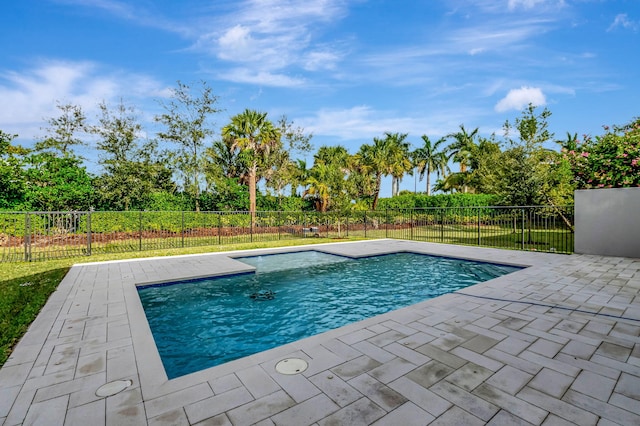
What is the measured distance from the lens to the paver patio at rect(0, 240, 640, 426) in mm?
2078

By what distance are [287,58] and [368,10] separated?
4.38 metres

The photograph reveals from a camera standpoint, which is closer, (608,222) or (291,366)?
(291,366)

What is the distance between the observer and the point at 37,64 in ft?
36.4

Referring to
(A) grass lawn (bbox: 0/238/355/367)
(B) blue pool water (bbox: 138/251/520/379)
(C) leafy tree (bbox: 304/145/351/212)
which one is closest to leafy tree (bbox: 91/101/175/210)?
(A) grass lawn (bbox: 0/238/355/367)

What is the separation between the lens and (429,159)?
128 feet

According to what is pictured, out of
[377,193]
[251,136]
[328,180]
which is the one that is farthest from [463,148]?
[251,136]

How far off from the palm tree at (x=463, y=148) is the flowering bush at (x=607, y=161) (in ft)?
69.9

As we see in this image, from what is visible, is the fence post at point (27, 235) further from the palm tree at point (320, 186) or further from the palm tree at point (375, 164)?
the palm tree at point (375, 164)

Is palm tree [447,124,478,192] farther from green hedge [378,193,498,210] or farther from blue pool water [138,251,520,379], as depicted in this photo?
blue pool water [138,251,520,379]

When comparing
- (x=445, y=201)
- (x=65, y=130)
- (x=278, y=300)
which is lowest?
(x=278, y=300)

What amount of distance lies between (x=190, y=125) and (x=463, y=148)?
1132 inches

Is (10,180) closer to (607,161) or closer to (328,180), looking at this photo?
(328,180)

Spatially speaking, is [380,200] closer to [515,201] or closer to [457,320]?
[515,201]

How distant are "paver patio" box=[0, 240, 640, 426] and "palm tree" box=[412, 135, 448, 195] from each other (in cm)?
3664
